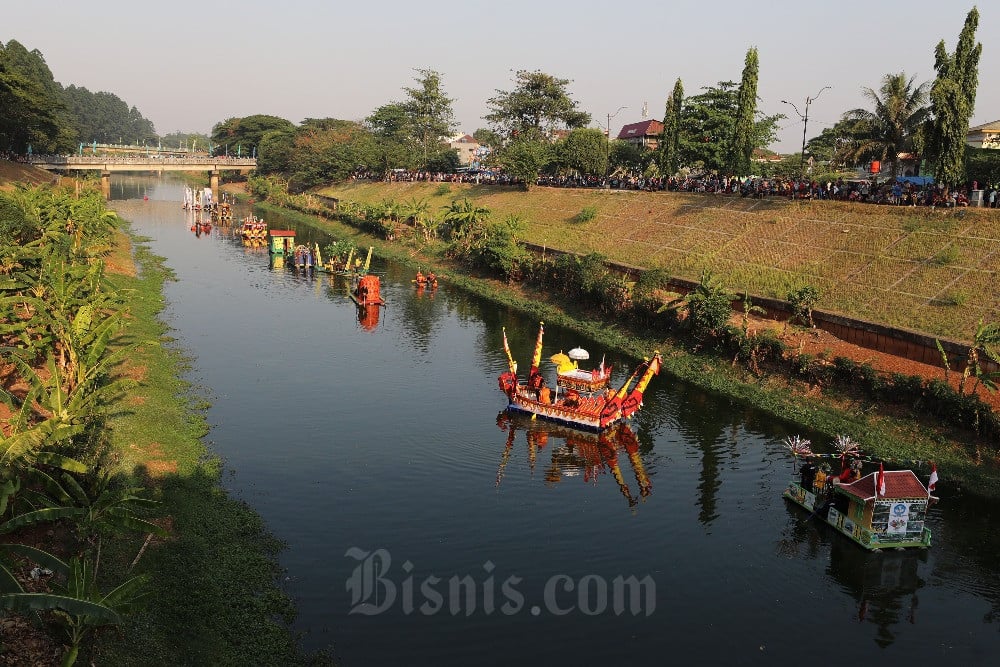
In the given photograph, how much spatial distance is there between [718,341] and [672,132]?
124ft

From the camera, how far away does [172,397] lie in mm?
34406

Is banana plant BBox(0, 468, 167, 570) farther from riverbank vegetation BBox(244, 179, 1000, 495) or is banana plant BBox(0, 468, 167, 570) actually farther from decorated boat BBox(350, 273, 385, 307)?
decorated boat BBox(350, 273, 385, 307)

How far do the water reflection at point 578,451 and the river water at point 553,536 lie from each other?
110mm

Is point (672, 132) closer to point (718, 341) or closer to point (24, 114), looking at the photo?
point (718, 341)

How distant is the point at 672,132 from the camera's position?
246ft

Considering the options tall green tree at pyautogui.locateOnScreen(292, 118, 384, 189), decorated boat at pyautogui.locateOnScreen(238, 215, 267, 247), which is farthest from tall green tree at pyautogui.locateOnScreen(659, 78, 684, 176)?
tall green tree at pyautogui.locateOnScreen(292, 118, 384, 189)

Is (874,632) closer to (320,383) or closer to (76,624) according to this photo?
(76,624)

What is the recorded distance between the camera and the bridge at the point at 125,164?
12431 centimetres

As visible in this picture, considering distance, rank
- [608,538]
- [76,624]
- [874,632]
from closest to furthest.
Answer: [76,624] < [874,632] < [608,538]

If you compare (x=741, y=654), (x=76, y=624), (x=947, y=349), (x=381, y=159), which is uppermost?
(x=381, y=159)

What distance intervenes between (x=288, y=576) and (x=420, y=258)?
195 feet

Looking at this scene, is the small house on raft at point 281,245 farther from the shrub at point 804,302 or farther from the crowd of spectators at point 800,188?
the shrub at point 804,302

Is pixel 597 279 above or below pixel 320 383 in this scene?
above

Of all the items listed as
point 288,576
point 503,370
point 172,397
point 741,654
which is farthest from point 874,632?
point 172,397
